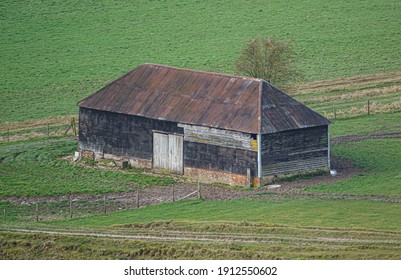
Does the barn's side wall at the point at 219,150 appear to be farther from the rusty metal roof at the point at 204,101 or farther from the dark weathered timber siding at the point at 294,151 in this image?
the dark weathered timber siding at the point at 294,151

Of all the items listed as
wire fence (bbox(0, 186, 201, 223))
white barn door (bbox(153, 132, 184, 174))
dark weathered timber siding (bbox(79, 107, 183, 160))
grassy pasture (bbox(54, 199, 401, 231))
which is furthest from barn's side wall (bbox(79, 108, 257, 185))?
grassy pasture (bbox(54, 199, 401, 231))

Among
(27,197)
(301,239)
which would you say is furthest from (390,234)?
(27,197)

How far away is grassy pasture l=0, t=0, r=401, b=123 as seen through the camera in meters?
84.2

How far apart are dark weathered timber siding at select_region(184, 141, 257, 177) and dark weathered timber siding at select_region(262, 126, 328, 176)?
2.44 feet

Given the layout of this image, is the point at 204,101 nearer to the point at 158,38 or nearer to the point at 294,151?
the point at 294,151

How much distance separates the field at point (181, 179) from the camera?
46250 mm

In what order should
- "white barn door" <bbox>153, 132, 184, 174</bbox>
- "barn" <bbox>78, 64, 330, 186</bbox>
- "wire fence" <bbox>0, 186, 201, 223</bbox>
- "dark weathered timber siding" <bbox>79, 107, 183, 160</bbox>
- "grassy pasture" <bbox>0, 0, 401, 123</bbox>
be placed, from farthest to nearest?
1. "grassy pasture" <bbox>0, 0, 401, 123</bbox>
2. "dark weathered timber siding" <bbox>79, 107, 183, 160</bbox>
3. "white barn door" <bbox>153, 132, 184, 174</bbox>
4. "barn" <bbox>78, 64, 330, 186</bbox>
5. "wire fence" <bbox>0, 186, 201, 223</bbox>

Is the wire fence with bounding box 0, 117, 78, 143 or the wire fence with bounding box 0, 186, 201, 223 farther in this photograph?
the wire fence with bounding box 0, 117, 78, 143

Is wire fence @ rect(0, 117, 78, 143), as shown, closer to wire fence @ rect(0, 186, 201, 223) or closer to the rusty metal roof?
the rusty metal roof

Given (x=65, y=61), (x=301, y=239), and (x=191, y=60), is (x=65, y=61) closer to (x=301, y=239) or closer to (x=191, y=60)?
(x=191, y=60)

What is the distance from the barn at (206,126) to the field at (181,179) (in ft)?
3.72

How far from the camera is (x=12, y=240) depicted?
46.7 metres

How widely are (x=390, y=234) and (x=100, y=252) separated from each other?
1067 cm

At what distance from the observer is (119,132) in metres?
62.2
